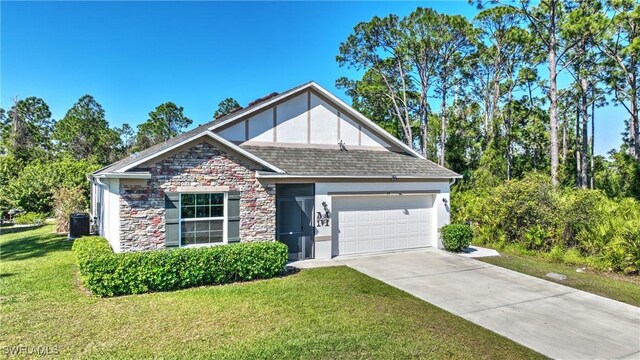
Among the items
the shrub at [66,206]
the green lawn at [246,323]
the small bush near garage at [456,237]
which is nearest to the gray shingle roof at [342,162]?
the small bush near garage at [456,237]

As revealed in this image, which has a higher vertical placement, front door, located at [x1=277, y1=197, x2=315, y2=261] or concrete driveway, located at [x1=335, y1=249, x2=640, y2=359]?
front door, located at [x1=277, y1=197, x2=315, y2=261]

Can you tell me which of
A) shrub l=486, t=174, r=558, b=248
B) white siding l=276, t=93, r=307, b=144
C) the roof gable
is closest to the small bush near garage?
shrub l=486, t=174, r=558, b=248

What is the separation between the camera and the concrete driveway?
20.9ft

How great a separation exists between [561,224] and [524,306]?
7235 millimetres

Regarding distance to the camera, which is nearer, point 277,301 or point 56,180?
point 277,301

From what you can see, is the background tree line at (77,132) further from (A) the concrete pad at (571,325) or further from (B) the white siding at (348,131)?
(A) the concrete pad at (571,325)

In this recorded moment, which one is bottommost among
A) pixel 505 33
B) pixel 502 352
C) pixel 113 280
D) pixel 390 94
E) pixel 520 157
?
pixel 502 352

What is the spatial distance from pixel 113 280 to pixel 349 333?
5635 mm

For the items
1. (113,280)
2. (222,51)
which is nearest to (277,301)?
(113,280)

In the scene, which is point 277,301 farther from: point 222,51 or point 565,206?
point 222,51

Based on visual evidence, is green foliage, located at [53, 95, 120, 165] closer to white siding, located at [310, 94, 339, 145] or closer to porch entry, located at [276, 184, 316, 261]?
white siding, located at [310, 94, 339, 145]

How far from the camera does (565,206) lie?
13.6 m

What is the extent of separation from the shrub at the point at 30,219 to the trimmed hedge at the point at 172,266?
15.8 meters

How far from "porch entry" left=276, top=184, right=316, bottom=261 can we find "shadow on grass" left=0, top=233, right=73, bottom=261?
343 inches
